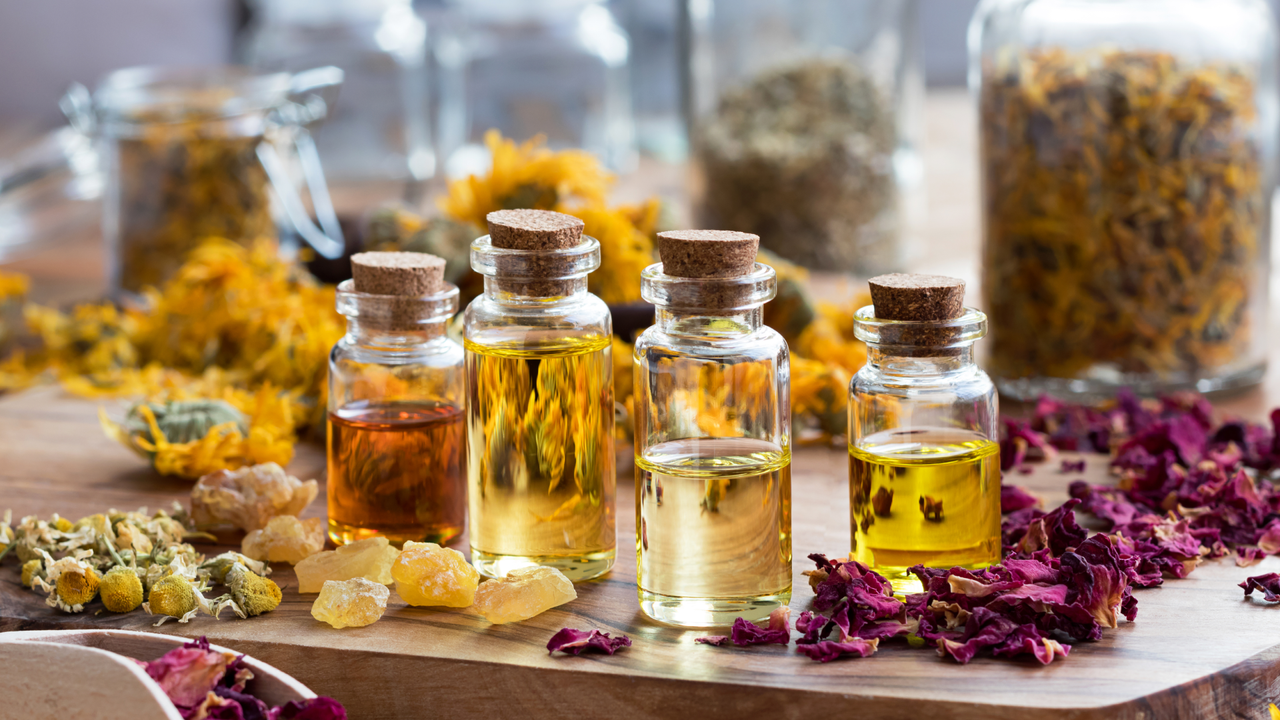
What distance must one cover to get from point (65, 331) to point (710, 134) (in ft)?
3.12

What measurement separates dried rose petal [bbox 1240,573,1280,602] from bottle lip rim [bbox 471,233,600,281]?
49 centimetres

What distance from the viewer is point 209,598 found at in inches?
35.1

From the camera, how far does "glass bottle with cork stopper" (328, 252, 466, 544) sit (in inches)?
37.6

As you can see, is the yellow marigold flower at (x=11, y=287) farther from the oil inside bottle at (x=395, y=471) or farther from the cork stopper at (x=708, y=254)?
the cork stopper at (x=708, y=254)

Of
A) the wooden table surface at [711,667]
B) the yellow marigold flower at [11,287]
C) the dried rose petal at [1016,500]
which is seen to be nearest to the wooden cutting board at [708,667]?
the wooden table surface at [711,667]

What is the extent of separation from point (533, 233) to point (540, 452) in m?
0.15

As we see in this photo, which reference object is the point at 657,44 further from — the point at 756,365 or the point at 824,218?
the point at 756,365

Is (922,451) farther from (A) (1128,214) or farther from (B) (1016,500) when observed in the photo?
(A) (1128,214)

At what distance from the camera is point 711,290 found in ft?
2.65

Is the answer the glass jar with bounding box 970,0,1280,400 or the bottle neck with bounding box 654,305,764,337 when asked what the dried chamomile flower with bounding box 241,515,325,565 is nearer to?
the bottle neck with bounding box 654,305,764,337

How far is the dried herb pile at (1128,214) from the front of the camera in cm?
129

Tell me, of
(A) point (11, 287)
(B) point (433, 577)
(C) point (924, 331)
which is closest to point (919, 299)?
(C) point (924, 331)

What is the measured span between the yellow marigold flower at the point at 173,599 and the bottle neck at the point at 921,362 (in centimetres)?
49

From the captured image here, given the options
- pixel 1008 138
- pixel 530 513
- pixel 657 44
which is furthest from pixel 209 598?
pixel 657 44
